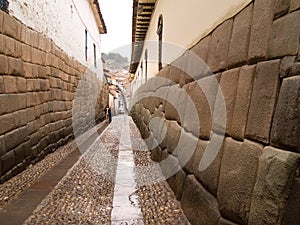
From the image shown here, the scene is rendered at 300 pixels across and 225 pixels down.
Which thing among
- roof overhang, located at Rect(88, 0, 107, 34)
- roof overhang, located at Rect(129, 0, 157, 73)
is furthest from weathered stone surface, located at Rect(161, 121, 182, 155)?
roof overhang, located at Rect(88, 0, 107, 34)

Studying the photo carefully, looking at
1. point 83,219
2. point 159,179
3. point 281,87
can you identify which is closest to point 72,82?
point 159,179

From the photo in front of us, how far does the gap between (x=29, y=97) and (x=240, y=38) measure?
319cm

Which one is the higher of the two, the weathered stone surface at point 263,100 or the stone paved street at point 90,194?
the weathered stone surface at point 263,100

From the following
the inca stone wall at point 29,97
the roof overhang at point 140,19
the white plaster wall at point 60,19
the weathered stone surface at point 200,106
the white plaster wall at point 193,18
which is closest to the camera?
the white plaster wall at point 193,18

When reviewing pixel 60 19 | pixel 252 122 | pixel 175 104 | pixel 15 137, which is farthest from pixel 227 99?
pixel 60 19

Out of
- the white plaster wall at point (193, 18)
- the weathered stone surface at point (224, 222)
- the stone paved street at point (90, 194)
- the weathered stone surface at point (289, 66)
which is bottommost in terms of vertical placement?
the stone paved street at point (90, 194)

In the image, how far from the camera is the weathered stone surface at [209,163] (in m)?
1.57

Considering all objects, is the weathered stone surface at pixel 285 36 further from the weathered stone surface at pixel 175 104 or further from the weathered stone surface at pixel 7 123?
the weathered stone surface at pixel 7 123

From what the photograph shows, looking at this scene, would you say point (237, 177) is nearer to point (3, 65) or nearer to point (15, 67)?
point (3, 65)

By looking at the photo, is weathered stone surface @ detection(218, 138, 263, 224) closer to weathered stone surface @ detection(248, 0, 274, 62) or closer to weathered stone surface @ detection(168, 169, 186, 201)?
weathered stone surface @ detection(248, 0, 274, 62)

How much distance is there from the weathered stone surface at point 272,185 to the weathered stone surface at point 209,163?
1.44 feet

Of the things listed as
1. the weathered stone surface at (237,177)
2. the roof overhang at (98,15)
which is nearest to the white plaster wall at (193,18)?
the weathered stone surface at (237,177)

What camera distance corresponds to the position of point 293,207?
2.93ft

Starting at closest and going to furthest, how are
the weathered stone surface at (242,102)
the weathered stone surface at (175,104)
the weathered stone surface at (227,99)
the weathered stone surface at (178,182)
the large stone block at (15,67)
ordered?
1. the weathered stone surface at (242,102)
2. the weathered stone surface at (227,99)
3. the weathered stone surface at (178,182)
4. the weathered stone surface at (175,104)
5. the large stone block at (15,67)
